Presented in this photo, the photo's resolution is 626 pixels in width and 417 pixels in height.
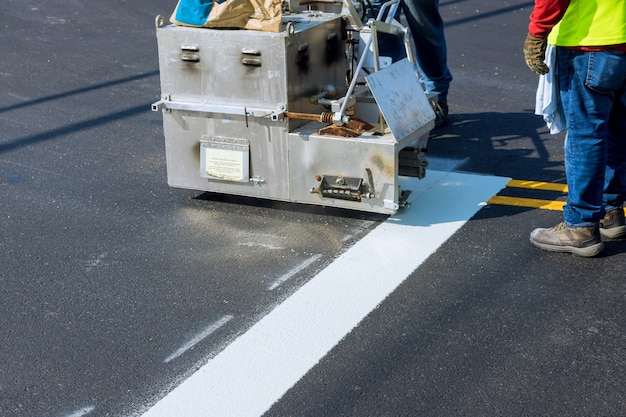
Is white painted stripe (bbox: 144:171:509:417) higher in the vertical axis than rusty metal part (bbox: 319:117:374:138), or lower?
lower

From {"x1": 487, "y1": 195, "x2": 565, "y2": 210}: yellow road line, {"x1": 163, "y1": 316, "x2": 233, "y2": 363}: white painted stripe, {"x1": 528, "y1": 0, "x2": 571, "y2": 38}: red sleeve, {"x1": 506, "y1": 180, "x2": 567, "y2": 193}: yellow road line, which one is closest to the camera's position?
{"x1": 163, "y1": 316, "x2": 233, "y2": 363}: white painted stripe

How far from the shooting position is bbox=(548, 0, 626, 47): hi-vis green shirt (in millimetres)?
4422

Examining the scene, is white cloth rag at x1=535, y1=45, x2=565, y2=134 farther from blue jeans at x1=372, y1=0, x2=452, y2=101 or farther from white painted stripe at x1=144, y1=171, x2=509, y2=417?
blue jeans at x1=372, y1=0, x2=452, y2=101

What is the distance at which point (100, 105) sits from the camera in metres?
7.91

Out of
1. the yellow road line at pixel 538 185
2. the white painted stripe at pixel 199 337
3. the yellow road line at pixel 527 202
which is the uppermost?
the yellow road line at pixel 538 185

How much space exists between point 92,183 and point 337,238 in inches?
77.6

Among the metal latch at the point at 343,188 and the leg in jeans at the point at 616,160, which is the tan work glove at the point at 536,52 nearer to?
the leg in jeans at the point at 616,160

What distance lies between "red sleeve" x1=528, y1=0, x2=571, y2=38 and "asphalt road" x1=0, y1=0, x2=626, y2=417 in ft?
4.09

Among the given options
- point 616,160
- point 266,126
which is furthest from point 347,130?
point 616,160

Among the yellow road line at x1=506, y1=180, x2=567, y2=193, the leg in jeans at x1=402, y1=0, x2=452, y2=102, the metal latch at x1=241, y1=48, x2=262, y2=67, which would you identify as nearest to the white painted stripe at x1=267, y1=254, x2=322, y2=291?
the metal latch at x1=241, y1=48, x2=262, y2=67

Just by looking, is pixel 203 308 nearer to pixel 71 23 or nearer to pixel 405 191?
pixel 405 191

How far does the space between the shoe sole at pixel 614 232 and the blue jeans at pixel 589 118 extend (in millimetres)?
241

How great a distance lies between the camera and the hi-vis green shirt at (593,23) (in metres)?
4.42

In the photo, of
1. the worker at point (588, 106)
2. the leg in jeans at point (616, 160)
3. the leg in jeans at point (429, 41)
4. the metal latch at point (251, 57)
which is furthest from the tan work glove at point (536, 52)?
the leg in jeans at point (429, 41)
